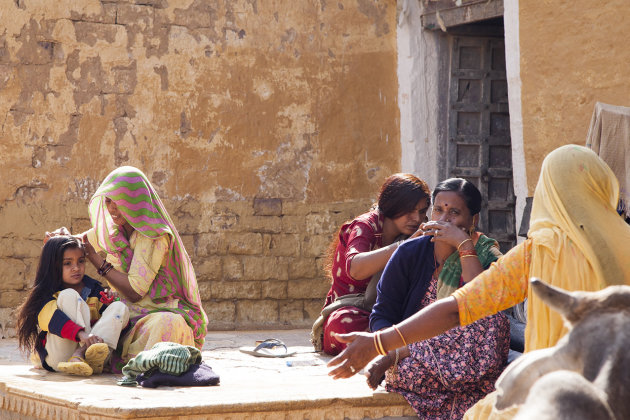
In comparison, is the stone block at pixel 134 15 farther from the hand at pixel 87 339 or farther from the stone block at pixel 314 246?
the hand at pixel 87 339

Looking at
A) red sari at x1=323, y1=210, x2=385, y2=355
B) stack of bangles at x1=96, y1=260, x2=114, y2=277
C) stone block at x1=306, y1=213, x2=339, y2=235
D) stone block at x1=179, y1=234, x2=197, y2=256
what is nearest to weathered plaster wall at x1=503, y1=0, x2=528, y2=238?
red sari at x1=323, y1=210, x2=385, y2=355

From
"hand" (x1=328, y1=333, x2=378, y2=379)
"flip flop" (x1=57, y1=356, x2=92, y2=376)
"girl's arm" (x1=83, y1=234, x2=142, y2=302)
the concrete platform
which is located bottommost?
the concrete platform

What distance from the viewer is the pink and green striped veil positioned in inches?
194

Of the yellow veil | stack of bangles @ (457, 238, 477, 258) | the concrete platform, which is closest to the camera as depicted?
the yellow veil

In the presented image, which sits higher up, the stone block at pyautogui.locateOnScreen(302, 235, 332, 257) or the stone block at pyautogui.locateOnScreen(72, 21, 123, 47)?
the stone block at pyautogui.locateOnScreen(72, 21, 123, 47)

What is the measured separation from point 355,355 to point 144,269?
7.04 ft

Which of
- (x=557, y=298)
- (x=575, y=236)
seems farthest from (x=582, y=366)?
(x=575, y=236)

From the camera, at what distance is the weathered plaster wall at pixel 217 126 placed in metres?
7.39

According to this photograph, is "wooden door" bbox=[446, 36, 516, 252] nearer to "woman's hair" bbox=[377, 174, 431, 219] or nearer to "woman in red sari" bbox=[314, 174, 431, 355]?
"woman in red sari" bbox=[314, 174, 431, 355]

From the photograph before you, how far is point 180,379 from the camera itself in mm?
4293

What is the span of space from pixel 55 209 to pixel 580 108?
4.17 m

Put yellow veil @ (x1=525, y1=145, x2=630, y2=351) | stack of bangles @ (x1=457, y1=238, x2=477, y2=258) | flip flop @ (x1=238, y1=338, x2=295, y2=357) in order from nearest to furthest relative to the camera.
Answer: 1. yellow veil @ (x1=525, y1=145, x2=630, y2=351)
2. stack of bangles @ (x1=457, y1=238, x2=477, y2=258)
3. flip flop @ (x1=238, y1=338, x2=295, y2=357)

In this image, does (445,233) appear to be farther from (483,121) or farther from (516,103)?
(483,121)

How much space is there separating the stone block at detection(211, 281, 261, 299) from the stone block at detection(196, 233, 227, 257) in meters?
0.26
